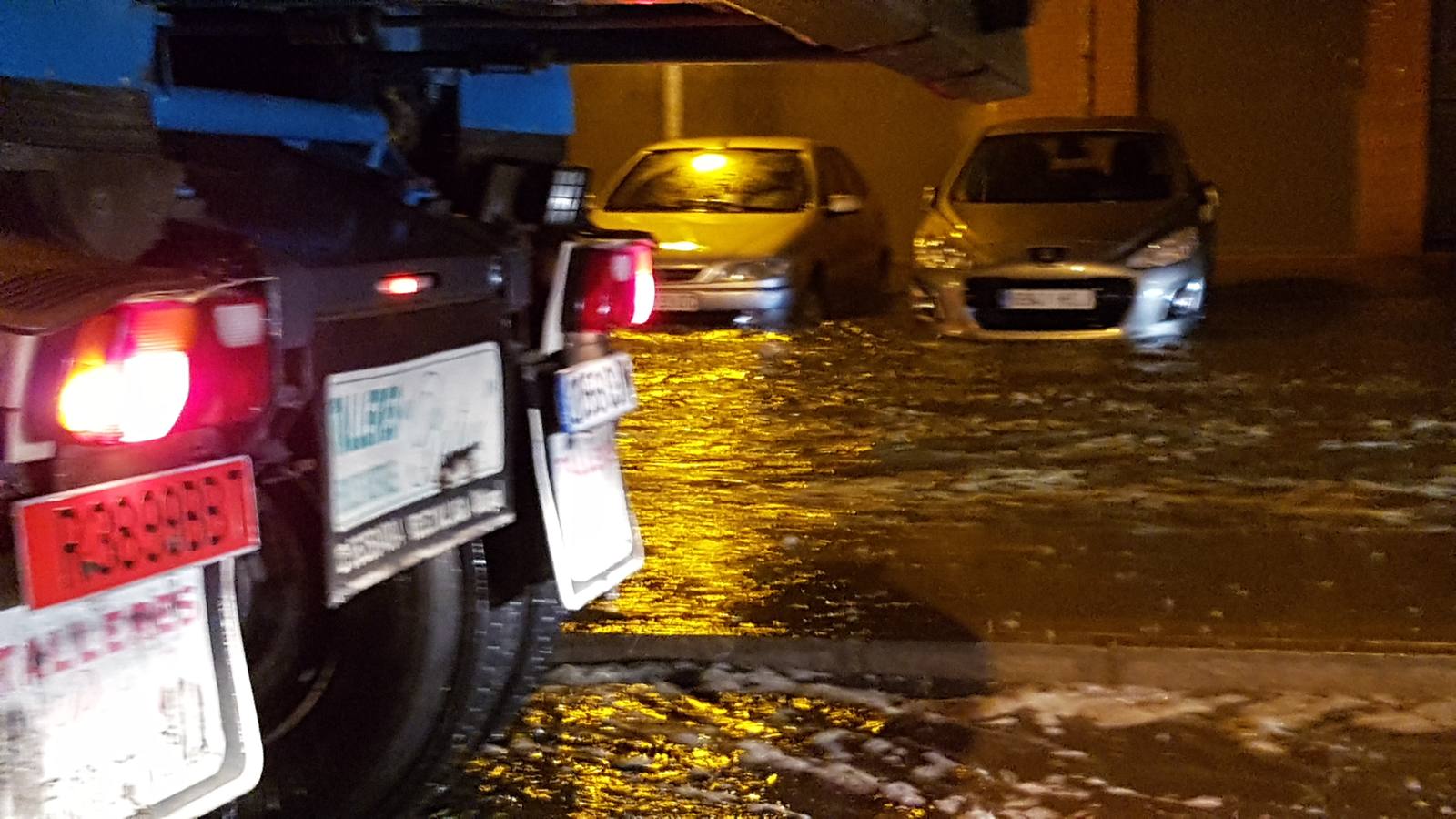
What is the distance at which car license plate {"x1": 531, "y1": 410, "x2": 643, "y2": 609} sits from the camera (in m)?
3.50

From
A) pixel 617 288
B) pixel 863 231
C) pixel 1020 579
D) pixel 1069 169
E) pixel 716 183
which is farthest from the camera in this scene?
pixel 863 231

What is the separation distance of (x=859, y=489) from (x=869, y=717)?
2.70m

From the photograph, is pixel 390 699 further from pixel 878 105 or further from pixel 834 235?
pixel 878 105

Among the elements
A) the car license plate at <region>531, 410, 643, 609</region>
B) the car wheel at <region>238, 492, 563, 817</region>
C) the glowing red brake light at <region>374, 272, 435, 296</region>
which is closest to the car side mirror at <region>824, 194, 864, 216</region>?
the car license plate at <region>531, 410, 643, 609</region>

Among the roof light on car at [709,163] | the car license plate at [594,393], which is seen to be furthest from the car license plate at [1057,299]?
the car license plate at [594,393]

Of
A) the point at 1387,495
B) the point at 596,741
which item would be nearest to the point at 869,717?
the point at 596,741

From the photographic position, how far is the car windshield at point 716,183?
12.6 metres

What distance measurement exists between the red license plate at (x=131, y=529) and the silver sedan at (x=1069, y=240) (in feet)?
26.9

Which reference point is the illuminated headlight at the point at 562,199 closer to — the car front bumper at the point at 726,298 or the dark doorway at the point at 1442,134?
the car front bumper at the point at 726,298

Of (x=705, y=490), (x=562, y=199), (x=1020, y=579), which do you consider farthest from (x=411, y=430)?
(x=705, y=490)

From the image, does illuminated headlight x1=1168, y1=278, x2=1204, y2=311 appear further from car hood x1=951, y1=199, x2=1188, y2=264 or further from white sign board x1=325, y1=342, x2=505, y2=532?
white sign board x1=325, y1=342, x2=505, y2=532

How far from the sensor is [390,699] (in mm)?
3408

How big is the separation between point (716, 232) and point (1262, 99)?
8.61 m

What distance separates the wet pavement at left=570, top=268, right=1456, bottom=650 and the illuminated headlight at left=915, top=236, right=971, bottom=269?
2.21ft
